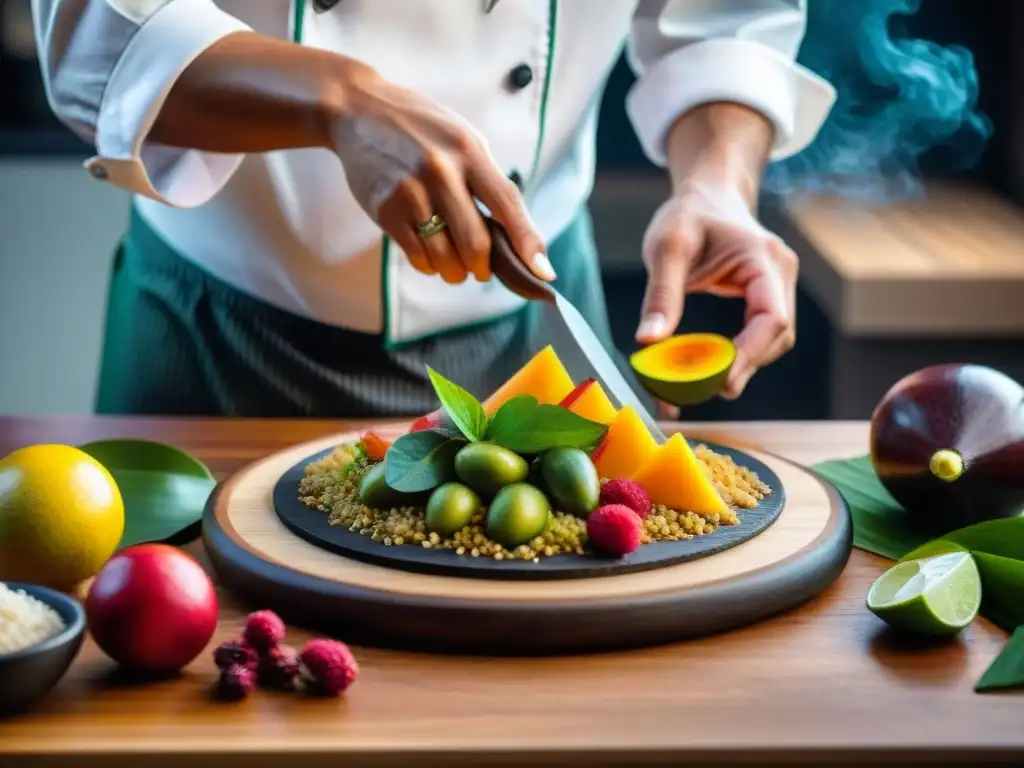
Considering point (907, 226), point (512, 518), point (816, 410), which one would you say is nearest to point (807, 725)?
point (512, 518)

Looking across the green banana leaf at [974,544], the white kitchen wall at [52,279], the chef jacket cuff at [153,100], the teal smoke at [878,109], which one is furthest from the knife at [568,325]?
the white kitchen wall at [52,279]

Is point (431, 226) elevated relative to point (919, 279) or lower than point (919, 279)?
elevated

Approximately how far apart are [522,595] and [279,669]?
0.19 m

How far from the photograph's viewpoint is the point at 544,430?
111 cm

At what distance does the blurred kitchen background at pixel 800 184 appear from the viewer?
3186mm

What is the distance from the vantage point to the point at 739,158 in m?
1.71

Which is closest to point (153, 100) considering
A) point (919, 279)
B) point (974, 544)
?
point (974, 544)

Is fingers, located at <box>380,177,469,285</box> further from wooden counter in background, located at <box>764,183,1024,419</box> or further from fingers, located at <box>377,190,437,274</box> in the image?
wooden counter in background, located at <box>764,183,1024,419</box>

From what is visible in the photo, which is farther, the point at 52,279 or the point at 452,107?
the point at 52,279

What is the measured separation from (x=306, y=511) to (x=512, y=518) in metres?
0.22

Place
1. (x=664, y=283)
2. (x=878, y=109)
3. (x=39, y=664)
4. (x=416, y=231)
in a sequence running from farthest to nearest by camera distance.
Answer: (x=878, y=109) → (x=664, y=283) → (x=416, y=231) → (x=39, y=664)

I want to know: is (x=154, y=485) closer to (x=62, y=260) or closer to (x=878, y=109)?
(x=62, y=260)

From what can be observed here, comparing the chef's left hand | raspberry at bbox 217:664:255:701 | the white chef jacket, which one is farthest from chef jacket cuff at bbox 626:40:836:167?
raspberry at bbox 217:664:255:701

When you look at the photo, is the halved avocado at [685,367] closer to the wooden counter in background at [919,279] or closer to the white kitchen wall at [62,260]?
the wooden counter in background at [919,279]
